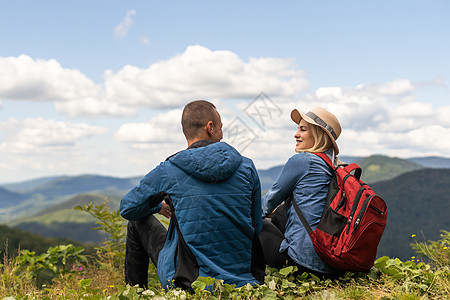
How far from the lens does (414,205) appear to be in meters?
112

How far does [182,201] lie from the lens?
11.5ft

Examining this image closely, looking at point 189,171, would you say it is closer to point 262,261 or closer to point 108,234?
point 262,261

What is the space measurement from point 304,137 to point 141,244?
2082 millimetres

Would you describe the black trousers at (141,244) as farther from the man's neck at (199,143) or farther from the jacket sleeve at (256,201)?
the man's neck at (199,143)

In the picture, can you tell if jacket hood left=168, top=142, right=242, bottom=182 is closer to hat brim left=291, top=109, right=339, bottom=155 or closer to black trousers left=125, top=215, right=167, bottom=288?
black trousers left=125, top=215, right=167, bottom=288

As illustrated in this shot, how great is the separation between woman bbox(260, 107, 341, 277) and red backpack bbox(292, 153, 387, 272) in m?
0.09

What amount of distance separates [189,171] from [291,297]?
1.62 meters

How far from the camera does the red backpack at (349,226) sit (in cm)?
390

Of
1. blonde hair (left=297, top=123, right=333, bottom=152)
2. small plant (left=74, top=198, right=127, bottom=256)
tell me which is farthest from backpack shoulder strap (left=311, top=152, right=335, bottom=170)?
small plant (left=74, top=198, right=127, bottom=256)

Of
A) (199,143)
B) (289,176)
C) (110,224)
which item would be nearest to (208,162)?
(199,143)

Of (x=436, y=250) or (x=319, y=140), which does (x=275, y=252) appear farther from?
(x=436, y=250)

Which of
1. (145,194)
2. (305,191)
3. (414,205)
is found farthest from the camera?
(414,205)

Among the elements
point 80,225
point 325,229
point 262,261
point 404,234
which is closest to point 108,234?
point 262,261

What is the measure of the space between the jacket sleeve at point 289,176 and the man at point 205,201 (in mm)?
372
